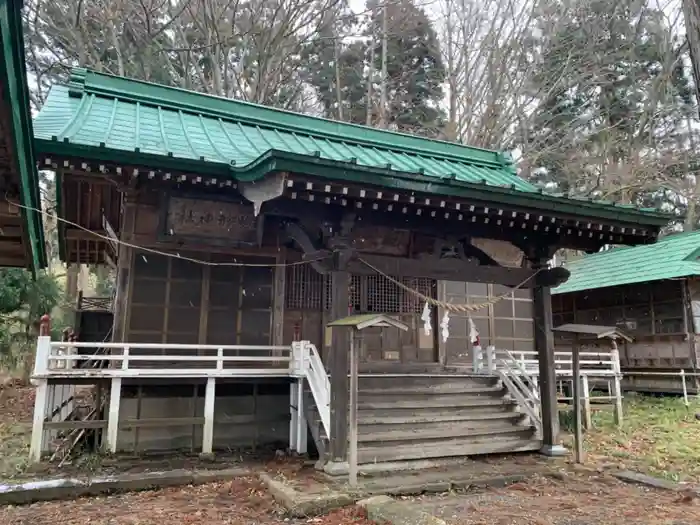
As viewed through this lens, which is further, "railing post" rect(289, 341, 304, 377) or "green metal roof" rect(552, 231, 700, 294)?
"green metal roof" rect(552, 231, 700, 294)

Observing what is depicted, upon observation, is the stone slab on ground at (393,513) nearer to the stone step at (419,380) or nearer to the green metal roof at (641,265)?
the stone step at (419,380)

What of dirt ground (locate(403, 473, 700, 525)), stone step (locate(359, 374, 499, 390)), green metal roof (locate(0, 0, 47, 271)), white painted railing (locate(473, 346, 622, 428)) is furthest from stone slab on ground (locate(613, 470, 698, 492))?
green metal roof (locate(0, 0, 47, 271))

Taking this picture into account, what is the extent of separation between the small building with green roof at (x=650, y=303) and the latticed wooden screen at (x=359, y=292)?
8875 millimetres

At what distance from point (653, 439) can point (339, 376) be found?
24.8 feet

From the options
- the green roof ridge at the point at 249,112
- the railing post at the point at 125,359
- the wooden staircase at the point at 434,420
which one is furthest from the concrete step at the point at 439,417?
the green roof ridge at the point at 249,112

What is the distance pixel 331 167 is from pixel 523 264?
195 inches

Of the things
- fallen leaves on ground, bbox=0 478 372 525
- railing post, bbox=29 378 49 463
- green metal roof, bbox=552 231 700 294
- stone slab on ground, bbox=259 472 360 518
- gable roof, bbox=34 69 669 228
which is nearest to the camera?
fallen leaves on ground, bbox=0 478 372 525

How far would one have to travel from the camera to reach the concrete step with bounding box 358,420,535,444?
7727 mm

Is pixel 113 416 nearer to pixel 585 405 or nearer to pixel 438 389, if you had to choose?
pixel 438 389

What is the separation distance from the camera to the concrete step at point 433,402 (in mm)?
8461

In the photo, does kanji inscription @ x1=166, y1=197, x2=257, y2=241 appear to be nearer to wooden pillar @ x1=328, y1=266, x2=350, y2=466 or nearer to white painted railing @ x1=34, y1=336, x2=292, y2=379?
white painted railing @ x1=34, y1=336, x2=292, y2=379

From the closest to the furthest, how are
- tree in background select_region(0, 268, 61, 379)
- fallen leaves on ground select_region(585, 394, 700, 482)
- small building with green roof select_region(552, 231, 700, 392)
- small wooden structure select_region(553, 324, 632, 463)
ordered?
small wooden structure select_region(553, 324, 632, 463) → fallen leaves on ground select_region(585, 394, 700, 482) → small building with green roof select_region(552, 231, 700, 392) → tree in background select_region(0, 268, 61, 379)

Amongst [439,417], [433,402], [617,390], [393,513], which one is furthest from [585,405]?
[393,513]

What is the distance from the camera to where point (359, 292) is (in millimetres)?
10578
